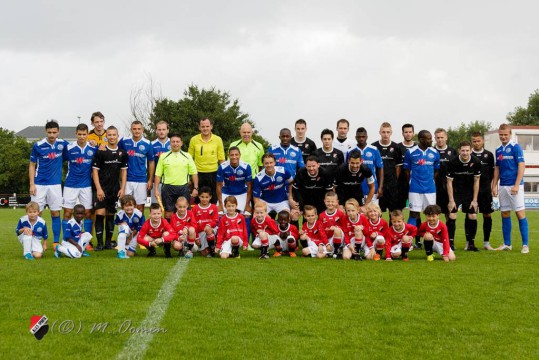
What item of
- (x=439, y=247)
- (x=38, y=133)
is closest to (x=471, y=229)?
(x=439, y=247)

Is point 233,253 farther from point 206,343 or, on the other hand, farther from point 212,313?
point 206,343

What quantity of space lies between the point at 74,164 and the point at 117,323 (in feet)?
16.8

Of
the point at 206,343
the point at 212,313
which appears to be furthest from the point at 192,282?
the point at 206,343

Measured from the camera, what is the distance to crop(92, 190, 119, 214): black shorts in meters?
8.99

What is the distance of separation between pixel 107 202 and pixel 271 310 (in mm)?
5185

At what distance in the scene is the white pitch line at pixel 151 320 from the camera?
3561mm

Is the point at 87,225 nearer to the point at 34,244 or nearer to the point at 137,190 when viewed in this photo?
the point at 137,190

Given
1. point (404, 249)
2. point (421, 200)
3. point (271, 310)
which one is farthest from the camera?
point (421, 200)

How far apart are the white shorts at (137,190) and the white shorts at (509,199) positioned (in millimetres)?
5828

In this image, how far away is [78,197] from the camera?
8844mm

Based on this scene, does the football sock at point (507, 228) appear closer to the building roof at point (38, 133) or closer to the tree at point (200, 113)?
the tree at point (200, 113)

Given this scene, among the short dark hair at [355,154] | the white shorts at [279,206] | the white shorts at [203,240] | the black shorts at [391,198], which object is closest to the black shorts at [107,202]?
the white shorts at [203,240]

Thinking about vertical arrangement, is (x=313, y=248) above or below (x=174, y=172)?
below

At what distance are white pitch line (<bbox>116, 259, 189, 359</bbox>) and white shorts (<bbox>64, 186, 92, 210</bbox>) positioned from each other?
10.1 ft
